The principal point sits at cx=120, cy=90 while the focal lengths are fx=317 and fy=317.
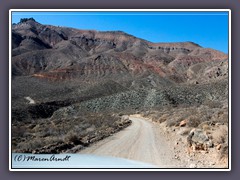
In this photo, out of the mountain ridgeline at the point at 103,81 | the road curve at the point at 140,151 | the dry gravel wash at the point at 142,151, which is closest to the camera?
the dry gravel wash at the point at 142,151

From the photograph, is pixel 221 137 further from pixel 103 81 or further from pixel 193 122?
pixel 103 81

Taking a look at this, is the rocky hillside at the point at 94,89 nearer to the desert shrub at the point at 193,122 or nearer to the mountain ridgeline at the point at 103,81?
the mountain ridgeline at the point at 103,81

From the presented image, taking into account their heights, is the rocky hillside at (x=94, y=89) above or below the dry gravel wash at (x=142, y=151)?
above

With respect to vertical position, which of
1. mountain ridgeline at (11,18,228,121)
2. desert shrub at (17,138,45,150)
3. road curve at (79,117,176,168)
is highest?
mountain ridgeline at (11,18,228,121)

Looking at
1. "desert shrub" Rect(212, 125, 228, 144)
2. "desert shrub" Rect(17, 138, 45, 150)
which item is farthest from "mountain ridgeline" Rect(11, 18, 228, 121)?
"desert shrub" Rect(212, 125, 228, 144)

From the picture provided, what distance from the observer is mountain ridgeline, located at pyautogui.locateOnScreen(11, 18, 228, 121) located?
5291 centimetres

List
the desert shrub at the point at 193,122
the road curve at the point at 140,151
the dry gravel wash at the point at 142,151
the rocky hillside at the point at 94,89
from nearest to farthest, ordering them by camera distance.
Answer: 1. the dry gravel wash at the point at 142,151
2. the road curve at the point at 140,151
3. the desert shrub at the point at 193,122
4. the rocky hillside at the point at 94,89

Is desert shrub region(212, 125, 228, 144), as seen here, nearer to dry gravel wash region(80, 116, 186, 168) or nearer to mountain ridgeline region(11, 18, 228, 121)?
dry gravel wash region(80, 116, 186, 168)

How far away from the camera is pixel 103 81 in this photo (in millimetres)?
92125

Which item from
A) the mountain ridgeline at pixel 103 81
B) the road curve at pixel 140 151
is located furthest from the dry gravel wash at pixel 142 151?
the mountain ridgeline at pixel 103 81

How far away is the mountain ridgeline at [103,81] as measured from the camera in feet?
174
